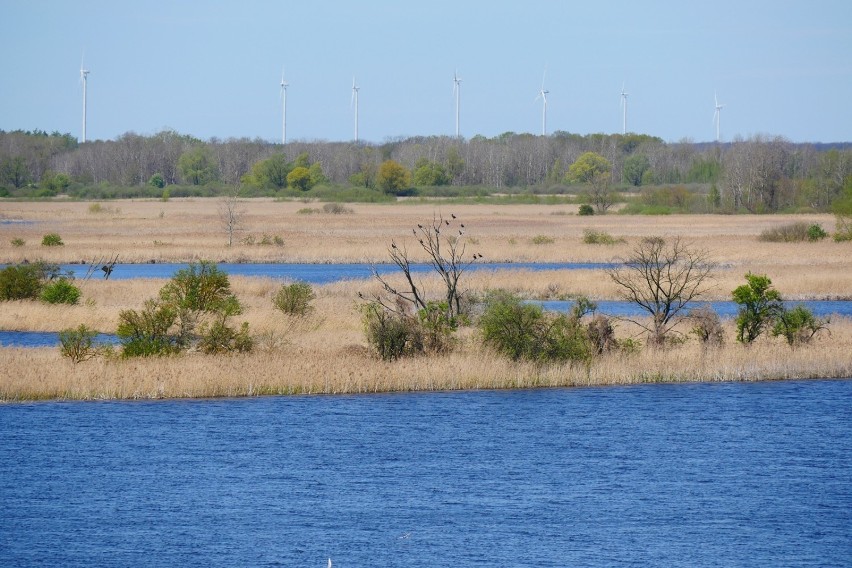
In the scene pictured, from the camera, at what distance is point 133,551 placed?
19.3 meters

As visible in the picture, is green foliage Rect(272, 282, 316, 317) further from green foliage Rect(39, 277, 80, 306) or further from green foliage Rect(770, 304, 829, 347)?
green foliage Rect(770, 304, 829, 347)

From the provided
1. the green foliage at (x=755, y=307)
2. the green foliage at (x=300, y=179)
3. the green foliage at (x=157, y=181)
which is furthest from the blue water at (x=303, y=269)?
the green foliage at (x=157, y=181)

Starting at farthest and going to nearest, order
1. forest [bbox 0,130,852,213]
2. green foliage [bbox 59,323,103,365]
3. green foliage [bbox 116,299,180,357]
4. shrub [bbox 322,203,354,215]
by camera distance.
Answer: forest [bbox 0,130,852,213], shrub [bbox 322,203,354,215], green foliage [bbox 116,299,180,357], green foliage [bbox 59,323,103,365]

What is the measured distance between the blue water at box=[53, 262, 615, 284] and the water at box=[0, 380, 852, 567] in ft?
102

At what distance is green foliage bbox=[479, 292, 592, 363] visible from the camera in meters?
34.0

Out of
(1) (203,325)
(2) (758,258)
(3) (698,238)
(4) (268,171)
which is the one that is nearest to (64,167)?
(4) (268,171)

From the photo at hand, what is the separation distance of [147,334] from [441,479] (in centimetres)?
1320

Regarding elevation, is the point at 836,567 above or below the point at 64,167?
below

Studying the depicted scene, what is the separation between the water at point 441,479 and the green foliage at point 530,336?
169 cm

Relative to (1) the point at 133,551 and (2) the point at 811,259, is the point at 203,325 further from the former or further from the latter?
(2) the point at 811,259

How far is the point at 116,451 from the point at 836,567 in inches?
579

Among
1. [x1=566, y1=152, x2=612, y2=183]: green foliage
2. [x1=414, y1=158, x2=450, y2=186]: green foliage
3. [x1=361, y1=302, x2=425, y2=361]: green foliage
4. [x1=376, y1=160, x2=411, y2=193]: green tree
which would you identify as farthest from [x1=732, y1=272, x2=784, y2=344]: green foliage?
[x1=566, y1=152, x2=612, y2=183]: green foliage

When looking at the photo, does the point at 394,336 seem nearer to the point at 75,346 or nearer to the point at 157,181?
the point at 75,346

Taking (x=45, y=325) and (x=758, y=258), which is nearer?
(x=45, y=325)
